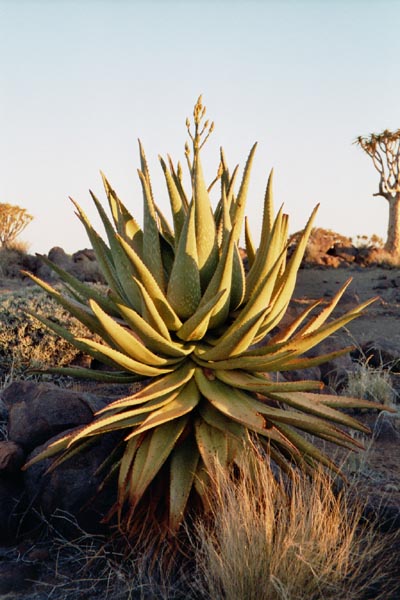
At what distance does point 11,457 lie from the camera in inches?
152

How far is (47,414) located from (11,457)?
33cm

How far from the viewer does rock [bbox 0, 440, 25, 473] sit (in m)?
3.82

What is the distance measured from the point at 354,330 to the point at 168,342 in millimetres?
10257

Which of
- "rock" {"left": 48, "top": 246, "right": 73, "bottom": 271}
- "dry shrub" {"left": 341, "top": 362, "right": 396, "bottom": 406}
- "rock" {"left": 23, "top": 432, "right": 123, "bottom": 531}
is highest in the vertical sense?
"rock" {"left": 48, "top": 246, "right": 73, "bottom": 271}

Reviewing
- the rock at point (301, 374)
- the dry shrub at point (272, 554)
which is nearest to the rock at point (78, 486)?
the dry shrub at point (272, 554)

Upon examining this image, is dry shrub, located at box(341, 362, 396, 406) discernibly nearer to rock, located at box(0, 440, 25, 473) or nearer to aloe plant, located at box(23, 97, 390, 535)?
aloe plant, located at box(23, 97, 390, 535)

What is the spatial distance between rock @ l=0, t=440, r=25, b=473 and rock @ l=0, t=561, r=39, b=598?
573mm

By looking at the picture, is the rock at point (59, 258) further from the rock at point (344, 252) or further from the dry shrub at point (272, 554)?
the dry shrub at point (272, 554)

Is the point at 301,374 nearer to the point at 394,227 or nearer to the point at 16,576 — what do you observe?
the point at 16,576

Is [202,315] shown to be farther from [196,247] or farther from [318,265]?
[318,265]

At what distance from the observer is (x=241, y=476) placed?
306cm

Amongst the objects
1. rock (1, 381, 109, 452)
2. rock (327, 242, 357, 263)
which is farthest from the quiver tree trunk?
rock (1, 381, 109, 452)

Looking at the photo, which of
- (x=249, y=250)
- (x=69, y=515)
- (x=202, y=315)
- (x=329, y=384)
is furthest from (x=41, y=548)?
(x=329, y=384)

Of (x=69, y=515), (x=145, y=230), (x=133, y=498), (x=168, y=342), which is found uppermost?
(x=145, y=230)
